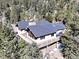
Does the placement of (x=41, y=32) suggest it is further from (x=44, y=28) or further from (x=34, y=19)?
(x=34, y=19)

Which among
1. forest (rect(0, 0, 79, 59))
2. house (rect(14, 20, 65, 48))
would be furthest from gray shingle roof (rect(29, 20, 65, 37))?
forest (rect(0, 0, 79, 59))

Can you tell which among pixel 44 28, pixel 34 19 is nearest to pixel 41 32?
pixel 44 28

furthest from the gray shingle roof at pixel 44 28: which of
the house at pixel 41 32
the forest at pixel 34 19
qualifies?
the forest at pixel 34 19

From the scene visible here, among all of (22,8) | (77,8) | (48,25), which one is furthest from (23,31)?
(77,8)

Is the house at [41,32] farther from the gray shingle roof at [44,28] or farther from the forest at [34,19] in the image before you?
the forest at [34,19]

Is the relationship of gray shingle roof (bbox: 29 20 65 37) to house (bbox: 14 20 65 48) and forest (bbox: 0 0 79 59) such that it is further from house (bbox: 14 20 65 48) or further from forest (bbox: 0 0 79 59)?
forest (bbox: 0 0 79 59)
